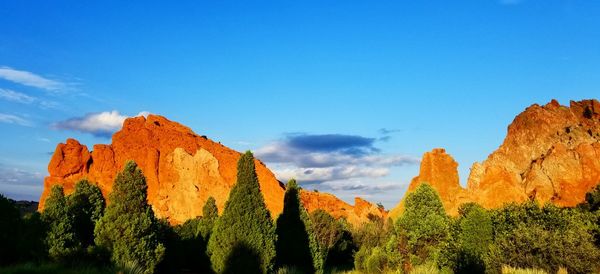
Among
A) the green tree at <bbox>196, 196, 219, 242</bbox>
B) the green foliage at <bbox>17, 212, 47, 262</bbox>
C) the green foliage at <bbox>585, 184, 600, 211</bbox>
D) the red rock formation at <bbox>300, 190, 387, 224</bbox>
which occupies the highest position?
the red rock formation at <bbox>300, 190, 387, 224</bbox>

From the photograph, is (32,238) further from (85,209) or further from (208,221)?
(208,221)

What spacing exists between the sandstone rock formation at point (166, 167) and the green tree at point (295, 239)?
200 ft

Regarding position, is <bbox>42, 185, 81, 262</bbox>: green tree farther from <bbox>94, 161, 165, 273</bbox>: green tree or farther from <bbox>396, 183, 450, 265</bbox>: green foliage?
<bbox>396, 183, 450, 265</bbox>: green foliage

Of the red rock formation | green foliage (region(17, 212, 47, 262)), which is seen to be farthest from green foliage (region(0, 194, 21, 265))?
the red rock formation

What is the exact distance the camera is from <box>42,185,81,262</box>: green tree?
22.5 meters

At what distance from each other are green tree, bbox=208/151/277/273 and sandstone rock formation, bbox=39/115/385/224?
217ft

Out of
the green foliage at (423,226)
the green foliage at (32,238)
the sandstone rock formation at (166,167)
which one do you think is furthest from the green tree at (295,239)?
the sandstone rock formation at (166,167)

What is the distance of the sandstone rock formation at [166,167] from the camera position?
9025 cm

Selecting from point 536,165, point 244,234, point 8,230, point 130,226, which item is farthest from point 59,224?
point 536,165

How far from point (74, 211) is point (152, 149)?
71.0 meters

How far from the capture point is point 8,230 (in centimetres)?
2064

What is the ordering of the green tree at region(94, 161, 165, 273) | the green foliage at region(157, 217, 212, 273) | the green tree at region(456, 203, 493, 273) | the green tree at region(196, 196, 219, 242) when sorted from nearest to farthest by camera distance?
the green tree at region(94, 161, 165, 273), the green tree at region(456, 203, 493, 273), the green foliage at region(157, 217, 212, 273), the green tree at region(196, 196, 219, 242)

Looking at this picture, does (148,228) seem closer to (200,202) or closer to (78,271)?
(78,271)

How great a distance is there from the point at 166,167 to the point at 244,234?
74322mm
